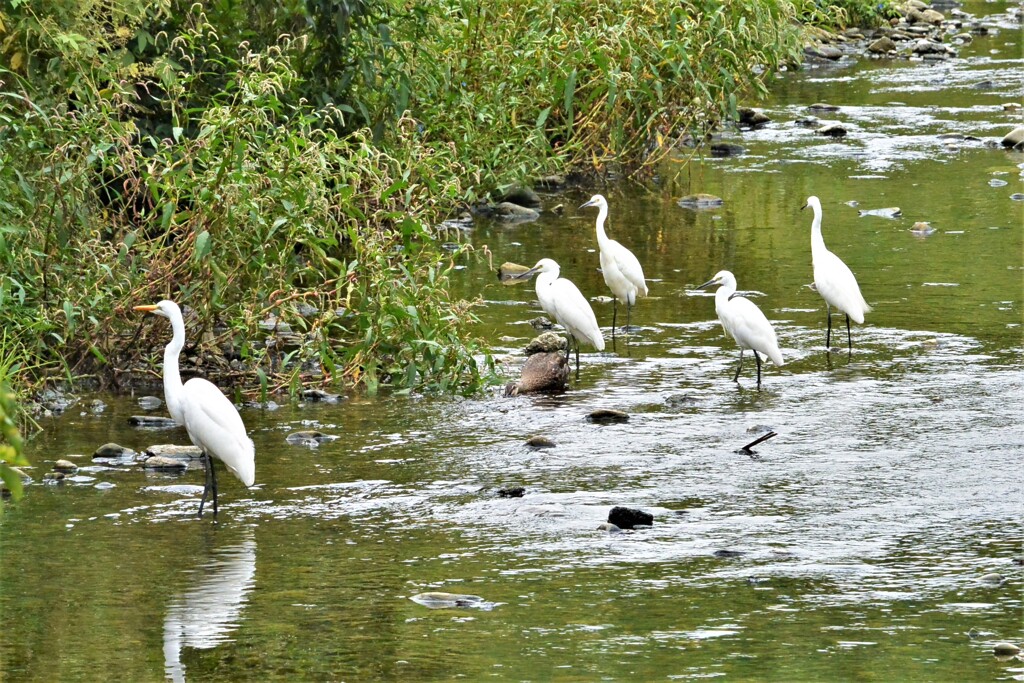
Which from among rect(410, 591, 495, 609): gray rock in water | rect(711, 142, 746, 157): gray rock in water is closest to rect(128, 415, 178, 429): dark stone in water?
rect(410, 591, 495, 609): gray rock in water

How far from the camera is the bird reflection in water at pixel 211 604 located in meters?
5.76

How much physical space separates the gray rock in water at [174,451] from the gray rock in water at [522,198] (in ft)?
26.2

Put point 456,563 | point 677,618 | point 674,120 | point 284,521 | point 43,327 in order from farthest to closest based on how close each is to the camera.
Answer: point 674,120
point 43,327
point 284,521
point 456,563
point 677,618

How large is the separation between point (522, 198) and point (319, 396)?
676 cm

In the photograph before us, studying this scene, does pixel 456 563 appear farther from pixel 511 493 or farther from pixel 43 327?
pixel 43 327

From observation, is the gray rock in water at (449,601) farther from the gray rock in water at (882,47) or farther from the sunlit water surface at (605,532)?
the gray rock in water at (882,47)

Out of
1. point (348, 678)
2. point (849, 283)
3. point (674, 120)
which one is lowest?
point (348, 678)

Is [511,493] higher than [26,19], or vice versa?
[26,19]

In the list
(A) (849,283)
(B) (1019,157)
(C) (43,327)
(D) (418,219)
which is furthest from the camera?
(B) (1019,157)

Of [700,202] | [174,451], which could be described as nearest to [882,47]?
[700,202]

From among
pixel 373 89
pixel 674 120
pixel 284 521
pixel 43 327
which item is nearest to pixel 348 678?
pixel 284 521

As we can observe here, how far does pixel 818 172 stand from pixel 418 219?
851 centimetres

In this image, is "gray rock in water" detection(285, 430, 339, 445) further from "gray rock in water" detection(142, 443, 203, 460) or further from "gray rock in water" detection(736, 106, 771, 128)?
"gray rock in water" detection(736, 106, 771, 128)

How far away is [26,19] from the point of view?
30.2 feet
